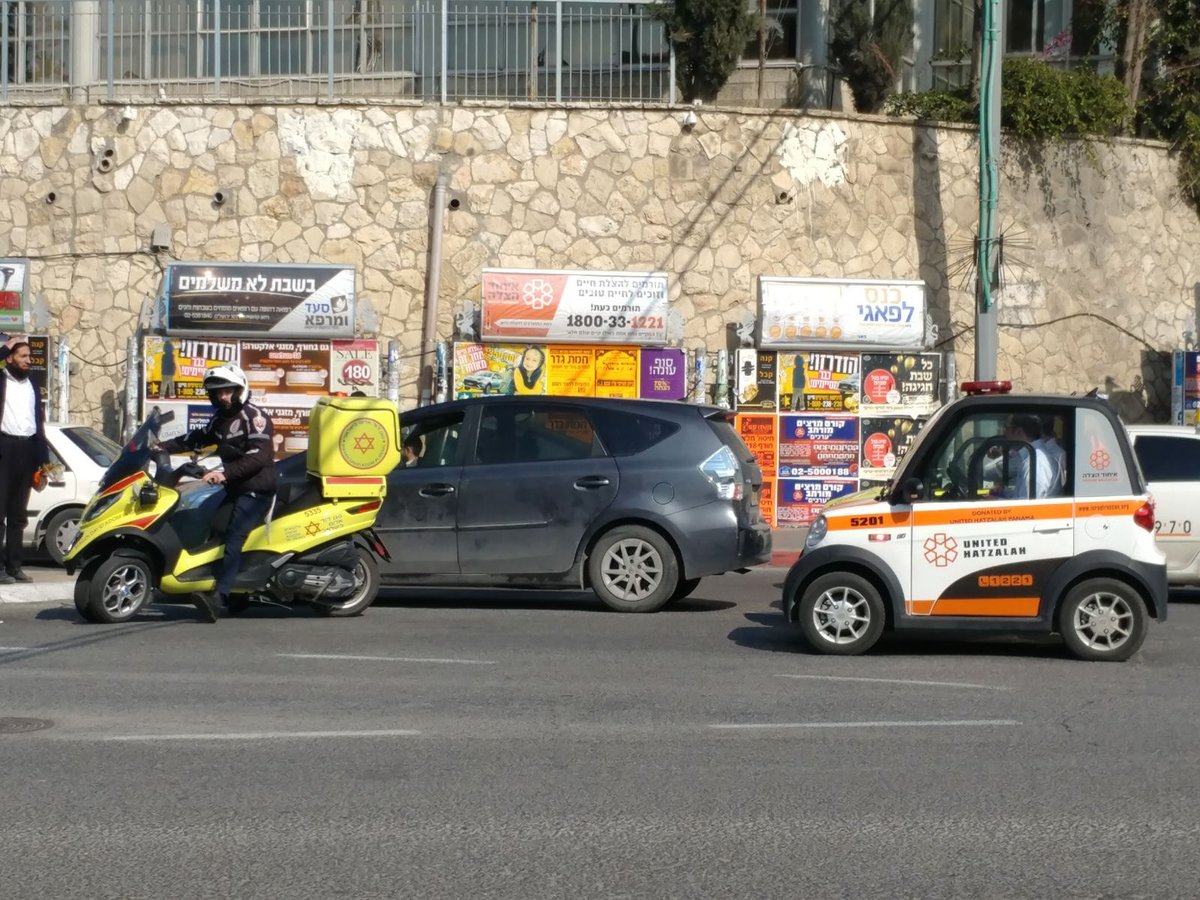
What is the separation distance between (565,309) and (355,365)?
268cm

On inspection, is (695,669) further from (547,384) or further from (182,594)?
(547,384)

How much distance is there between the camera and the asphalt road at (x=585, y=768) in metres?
5.48

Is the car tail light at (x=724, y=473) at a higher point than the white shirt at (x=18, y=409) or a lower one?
lower

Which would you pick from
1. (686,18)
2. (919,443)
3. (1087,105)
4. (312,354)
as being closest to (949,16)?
(1087,105)

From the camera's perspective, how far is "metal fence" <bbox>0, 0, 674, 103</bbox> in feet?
68.0

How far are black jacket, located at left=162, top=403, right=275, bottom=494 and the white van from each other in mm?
4038

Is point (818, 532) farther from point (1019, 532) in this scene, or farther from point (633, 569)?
point (633, 569)

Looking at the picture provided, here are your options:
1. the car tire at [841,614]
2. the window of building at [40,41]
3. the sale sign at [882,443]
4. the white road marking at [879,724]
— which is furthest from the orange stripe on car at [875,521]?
the window of building at [40,41]

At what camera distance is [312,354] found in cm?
1908

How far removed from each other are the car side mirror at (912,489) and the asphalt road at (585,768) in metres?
1.07

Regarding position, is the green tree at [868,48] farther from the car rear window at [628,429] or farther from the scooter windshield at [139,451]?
the scooter windshield at [139,451]

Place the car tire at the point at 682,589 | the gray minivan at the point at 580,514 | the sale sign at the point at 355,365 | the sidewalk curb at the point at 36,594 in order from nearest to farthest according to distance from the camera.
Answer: the gray minivan at the point at 580,514 → the sidewalk curb at the point at 36,594 → the car tire at the point at 682,589 → the sale sign at the point at 355,365

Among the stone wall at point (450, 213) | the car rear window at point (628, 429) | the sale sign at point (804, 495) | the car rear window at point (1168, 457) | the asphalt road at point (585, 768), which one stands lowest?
the asphalt road at point (585, 768)

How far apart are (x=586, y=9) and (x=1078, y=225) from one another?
736cm
